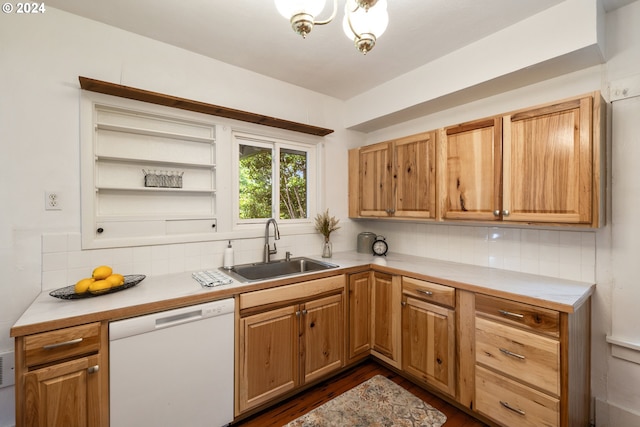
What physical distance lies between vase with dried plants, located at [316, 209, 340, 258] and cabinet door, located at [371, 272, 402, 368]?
541mm

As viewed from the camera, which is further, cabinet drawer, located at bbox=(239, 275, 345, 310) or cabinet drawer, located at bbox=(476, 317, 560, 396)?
cabinet drawer, located at bbox=(239, 275, 345, 310)

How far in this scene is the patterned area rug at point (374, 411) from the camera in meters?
1.74

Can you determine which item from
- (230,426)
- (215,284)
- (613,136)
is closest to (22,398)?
(215,284)

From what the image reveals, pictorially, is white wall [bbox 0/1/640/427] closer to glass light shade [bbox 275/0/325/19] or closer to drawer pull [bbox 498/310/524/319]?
drawer pull [bbox 498/310/524/319]

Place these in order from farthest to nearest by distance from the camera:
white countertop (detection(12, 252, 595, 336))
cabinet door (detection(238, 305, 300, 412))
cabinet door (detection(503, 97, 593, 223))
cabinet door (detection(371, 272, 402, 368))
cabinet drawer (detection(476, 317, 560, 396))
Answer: cabinet door (detection(371, 272, 402, 368))
cabinet door (detection(238, 305, 300, 412))
cabinet door (detection(503, 97, 593, 223))
cabinet drawer (detection(476, 317, 560, 396))
white countertop (detection(12, 252, 595, 336))

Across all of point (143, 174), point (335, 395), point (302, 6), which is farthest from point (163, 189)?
point (335, 395)

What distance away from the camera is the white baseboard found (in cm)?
156

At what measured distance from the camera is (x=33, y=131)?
1588 millimetres

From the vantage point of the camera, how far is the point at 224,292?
164cm

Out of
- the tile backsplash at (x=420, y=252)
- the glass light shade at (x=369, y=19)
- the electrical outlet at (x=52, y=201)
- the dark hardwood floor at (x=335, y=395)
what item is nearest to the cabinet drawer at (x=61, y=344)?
the tile backsplash at (x=420, y=252)

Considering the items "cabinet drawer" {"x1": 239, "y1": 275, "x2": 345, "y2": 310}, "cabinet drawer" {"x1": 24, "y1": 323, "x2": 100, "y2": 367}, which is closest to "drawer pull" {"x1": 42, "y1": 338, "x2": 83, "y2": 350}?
"cabinet drawer" {"x1": 24, "y1": 323, "x2": 100, "y2": 367}

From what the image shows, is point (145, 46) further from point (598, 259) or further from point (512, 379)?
point (598, 259)

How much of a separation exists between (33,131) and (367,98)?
2.59 m

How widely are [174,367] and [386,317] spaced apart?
159 centimetres
